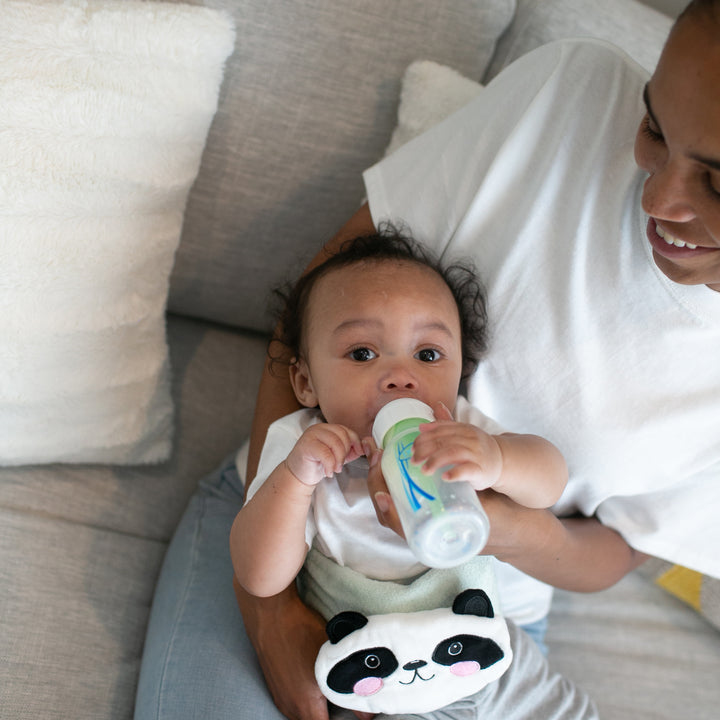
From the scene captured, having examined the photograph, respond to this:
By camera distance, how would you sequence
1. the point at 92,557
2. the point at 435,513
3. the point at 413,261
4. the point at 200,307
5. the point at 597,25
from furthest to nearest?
1. the point at 200,307
2. the point at 597,25
3. the point at 92,557
4. the point at 413,261
5. the point at 435,513

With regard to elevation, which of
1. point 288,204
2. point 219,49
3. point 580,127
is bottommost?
point 288,204

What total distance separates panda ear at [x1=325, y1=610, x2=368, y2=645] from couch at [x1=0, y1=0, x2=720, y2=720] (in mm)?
440

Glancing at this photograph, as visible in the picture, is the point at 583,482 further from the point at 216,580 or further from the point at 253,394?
the point at 253,394

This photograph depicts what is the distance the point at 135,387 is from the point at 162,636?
470 millimetres

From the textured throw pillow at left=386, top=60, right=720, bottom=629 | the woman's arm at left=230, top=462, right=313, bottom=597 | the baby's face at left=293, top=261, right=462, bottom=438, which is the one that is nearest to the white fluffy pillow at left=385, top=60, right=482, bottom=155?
the textured throw pillow at left=386, top=60, right=720, bottom=629

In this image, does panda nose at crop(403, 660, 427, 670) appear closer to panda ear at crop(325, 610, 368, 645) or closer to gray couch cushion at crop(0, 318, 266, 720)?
panda ear at crop(325, 610, 368, 645)

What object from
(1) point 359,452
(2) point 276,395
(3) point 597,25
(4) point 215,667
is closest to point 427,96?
(3) point 597,25

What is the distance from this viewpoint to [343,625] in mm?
1007

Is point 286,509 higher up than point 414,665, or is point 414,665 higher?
point 286,509

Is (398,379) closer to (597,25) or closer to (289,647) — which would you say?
(289,647)

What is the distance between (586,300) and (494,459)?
0.37m

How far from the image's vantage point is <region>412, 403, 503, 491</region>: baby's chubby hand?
818 millimetres

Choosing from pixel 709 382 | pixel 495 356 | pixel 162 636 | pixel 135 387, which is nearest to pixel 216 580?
pixel 162 636

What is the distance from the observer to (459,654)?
1004mm
